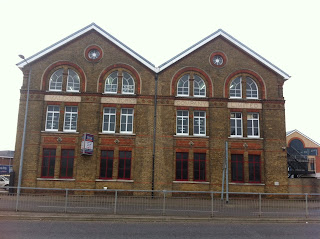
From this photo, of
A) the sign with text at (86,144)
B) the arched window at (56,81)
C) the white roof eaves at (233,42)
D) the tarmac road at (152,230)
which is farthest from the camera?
the white roof eaves at (233,42)

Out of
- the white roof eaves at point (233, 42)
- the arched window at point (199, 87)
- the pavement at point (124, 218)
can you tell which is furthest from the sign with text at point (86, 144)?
the arched window at point (199, 87)

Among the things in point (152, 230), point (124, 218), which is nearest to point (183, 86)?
point (124, 218)

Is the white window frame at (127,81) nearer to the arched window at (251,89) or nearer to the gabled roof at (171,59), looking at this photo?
the gabled roof at (171,59)

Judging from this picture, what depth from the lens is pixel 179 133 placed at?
2342 centimetres

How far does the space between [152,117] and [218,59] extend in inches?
308

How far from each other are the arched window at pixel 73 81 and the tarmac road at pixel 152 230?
1401 cm

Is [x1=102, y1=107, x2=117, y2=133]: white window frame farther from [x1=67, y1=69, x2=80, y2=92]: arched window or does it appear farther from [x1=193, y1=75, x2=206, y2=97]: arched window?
[x1=193, y1=75, x2=206, y2=97]: arched window

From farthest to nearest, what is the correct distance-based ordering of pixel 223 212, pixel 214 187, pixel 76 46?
1. pixel 76 46
2. pixel 214 187
3. pixel 223 212

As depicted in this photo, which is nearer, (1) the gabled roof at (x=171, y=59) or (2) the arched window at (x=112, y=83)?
(1) the gabled roof at (x=171, y=59)

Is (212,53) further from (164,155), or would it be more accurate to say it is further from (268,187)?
(268,187)

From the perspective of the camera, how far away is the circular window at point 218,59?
24.3m

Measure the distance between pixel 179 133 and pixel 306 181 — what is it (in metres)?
11.2

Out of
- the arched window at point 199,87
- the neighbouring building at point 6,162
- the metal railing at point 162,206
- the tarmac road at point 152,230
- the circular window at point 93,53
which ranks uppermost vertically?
the circular window at point 93,53

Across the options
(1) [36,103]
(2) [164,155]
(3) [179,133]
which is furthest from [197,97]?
(1) [36,103]
